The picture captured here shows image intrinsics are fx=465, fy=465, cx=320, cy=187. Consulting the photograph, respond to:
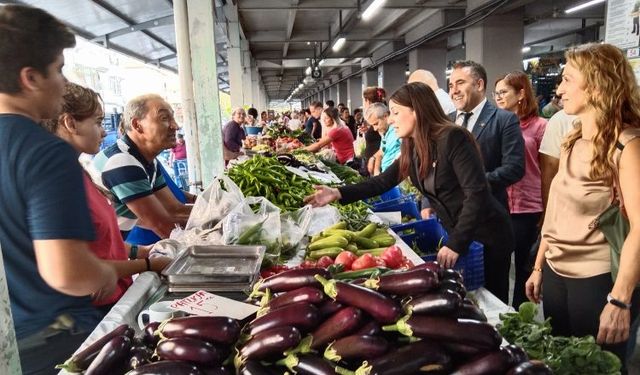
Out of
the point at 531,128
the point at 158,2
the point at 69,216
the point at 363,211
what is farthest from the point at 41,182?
the point at 158,2

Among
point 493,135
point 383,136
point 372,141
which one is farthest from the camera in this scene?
point 372,141

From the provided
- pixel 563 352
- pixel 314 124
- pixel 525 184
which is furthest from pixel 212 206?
pixel 314 124

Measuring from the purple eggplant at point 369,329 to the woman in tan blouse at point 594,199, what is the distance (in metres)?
1.40

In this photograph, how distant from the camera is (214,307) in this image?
153 centimetres

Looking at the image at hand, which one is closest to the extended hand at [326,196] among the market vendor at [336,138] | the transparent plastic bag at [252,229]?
the transparent plastic bag at [252,229]

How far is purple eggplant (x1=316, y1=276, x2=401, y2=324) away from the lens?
1.24 metres

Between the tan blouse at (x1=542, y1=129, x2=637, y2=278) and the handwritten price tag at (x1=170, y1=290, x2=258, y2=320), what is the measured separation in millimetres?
1644

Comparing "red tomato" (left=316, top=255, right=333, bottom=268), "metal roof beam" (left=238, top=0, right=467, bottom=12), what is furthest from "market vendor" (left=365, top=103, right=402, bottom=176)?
"metal roof beam" (left=238, top=0, right=467, bottom=12)

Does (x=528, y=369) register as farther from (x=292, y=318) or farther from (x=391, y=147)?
(x=391, y=147)

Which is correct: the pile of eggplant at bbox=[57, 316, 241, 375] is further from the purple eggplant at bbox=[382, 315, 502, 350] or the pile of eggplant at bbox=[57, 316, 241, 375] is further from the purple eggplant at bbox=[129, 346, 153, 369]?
the purple eggplant at bbox=[382, 315, 502, 350]

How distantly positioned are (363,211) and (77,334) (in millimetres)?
2416

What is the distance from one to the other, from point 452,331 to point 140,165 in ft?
7.58

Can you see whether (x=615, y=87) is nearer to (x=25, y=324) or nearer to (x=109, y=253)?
(x=109, y=253)

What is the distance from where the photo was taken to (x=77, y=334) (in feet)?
6.13
